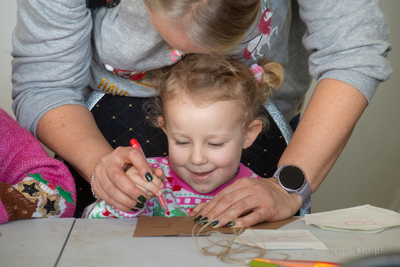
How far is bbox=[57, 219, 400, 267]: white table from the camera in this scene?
0.68m

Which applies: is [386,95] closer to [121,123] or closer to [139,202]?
[121,123]

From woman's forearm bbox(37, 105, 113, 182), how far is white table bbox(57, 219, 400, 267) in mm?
280

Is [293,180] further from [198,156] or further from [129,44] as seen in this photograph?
[129,44]

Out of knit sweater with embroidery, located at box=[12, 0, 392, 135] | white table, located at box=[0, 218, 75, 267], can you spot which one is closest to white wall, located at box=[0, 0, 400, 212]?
knit sweater with embroidery, located at box=[12, 0, 392, 135]

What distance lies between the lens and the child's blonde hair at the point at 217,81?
3.76 ft


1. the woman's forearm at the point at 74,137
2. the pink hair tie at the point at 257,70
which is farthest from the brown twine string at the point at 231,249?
the pink hair tie at the point at 257,70

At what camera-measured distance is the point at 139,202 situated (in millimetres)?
949

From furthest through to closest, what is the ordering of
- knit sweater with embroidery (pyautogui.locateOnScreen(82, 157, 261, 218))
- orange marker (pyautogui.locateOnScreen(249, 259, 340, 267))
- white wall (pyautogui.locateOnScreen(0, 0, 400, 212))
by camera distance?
white wall (pyautogui.locateOnScreen(0, 0, 400, 212)) → knit sweater with embroidery (pyautogui.locateOnScreen(82, 157, 261, 218)) → orange marker (pyautogui.locateOnScreen(249, 259, 340, 267))

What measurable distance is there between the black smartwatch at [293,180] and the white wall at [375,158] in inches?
64.3

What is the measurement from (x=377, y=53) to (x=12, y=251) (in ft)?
3.39

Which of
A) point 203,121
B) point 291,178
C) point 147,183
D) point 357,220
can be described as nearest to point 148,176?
point 147,183

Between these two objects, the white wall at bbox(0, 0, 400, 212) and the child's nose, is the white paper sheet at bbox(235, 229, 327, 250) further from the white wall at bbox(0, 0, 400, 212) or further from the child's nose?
the white wall at bbox(0, 0, 400, 212)

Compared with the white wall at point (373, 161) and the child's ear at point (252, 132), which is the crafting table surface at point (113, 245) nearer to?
the child's ear at point (252, 132)

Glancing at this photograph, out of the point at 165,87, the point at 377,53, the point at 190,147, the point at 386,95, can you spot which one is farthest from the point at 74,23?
the point at 386,95
